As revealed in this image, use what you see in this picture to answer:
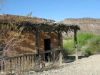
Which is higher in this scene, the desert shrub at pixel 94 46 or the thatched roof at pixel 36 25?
the thatched roof at pixel 36 25

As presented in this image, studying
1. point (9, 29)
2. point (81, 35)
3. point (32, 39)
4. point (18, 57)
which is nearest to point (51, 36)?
point (32, 39)

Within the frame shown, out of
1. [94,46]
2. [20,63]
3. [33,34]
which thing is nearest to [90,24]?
[94,46]

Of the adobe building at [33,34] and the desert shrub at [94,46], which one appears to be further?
the desert shrub at [94,46]

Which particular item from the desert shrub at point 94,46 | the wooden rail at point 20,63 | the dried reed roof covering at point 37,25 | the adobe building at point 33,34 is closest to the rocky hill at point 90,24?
the desert shrub at point 94,46

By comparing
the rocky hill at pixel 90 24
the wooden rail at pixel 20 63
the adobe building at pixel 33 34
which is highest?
the rocky hill at pixel 90 24

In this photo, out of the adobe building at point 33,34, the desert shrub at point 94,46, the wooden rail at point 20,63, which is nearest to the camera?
the adobe building at point 33,34

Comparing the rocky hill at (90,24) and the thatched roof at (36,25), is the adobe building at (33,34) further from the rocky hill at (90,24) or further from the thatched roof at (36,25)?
the rocky hill at (90,24)

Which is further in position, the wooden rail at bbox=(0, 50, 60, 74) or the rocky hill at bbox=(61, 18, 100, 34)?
the rocky hill at bbox=(61, 18, 100, 34)

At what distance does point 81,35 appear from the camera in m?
30.6

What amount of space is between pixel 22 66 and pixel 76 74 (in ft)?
10.8

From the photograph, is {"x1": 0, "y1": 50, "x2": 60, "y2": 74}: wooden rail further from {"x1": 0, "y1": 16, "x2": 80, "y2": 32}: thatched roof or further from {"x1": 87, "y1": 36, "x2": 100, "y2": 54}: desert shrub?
{"x1": 87, "y1": 36, "x2": 100, "y2": 54}: desert shrub

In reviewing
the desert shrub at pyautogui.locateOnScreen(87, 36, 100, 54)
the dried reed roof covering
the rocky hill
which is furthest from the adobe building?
the rocky hill

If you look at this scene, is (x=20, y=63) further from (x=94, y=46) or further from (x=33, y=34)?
(x=94, y=46)

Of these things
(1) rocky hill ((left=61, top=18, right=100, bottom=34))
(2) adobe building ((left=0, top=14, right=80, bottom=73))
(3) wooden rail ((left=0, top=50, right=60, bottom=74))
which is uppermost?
(1) rocky hill ((left=61, top=18, right=100, bottom=34))
